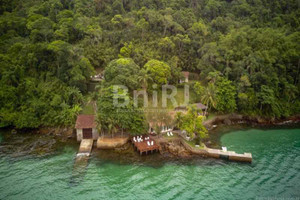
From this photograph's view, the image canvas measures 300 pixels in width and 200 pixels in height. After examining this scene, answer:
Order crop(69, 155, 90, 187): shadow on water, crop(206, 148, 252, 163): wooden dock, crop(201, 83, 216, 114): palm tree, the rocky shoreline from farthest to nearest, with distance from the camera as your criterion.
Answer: crop(201, 83, 216, 114): palm tree
the rocky shoreline
crop(206, 148, 252, 163): wooden dock
crop(69, 155, 90, 187): shadow on water

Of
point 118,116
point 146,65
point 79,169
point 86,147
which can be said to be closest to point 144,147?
point 118,116

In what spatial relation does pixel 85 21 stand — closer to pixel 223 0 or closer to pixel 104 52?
pixel 104 52

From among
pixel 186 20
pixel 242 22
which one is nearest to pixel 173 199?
pixel 186 20

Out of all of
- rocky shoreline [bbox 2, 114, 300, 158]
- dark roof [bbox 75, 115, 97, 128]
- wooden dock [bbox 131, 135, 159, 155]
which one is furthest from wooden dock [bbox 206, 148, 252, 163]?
dark roof [bbox 75, 115, 97, 128]

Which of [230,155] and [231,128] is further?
[231,128]

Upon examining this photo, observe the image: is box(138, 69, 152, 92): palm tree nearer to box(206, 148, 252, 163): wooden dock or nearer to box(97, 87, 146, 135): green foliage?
box(97, 87, 146, 135): green foliage

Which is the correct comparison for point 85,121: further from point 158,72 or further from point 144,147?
point 158,72
